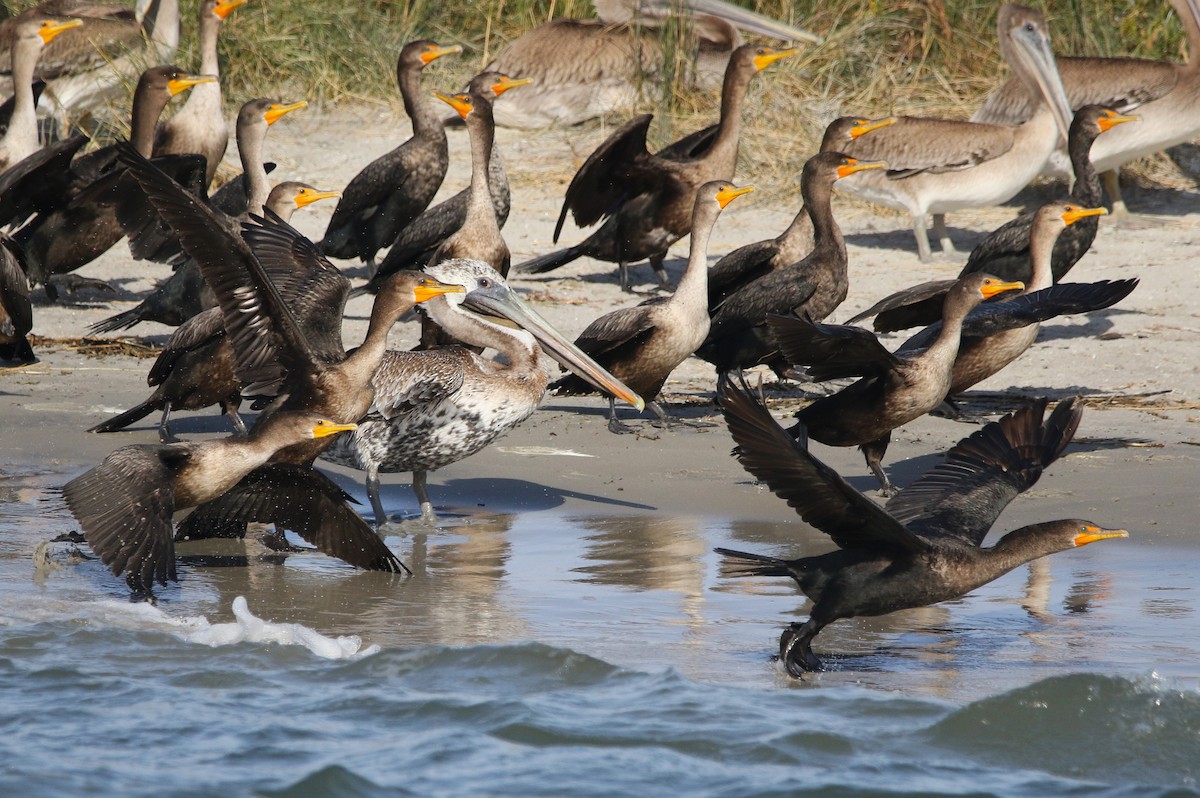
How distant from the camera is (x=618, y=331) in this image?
8.13 meters

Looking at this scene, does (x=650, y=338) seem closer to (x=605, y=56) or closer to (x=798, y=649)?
(x=798, y=649)

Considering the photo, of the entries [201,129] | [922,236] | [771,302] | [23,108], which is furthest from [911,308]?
[23,108]

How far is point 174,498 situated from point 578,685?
160 centimetres

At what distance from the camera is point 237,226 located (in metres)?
7.76

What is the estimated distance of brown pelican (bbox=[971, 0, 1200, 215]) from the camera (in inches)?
459

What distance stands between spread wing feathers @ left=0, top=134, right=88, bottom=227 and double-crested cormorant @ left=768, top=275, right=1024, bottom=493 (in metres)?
4.32

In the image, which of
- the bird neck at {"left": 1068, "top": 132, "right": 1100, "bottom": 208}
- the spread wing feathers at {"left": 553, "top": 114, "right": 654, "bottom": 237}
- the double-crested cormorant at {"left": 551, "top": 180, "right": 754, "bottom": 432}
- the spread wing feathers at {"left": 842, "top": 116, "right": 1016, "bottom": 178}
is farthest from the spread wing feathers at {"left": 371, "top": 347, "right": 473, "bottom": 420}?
the spread wing feathers at {"left": 842, "top": 116, "right": 1016, "bottom": 178}

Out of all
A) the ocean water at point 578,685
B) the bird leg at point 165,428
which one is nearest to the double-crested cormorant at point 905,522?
the ocean water at point 578,685

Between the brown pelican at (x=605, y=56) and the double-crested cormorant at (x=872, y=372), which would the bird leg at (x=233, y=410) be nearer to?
the double-crested cormorant at (x=872, y=372)

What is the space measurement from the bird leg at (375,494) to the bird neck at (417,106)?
164 inches

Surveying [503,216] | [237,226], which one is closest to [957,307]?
[237,226]

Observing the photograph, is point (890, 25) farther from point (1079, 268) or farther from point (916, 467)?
point (916, 467)

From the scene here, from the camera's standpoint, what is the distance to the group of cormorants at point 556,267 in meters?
5.44

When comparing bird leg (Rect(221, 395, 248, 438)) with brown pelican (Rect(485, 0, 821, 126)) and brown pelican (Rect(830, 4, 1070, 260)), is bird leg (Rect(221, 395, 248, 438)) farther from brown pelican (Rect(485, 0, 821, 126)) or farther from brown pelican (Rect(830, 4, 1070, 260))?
brown pelican (Rect(485, 0, 821, 126))
